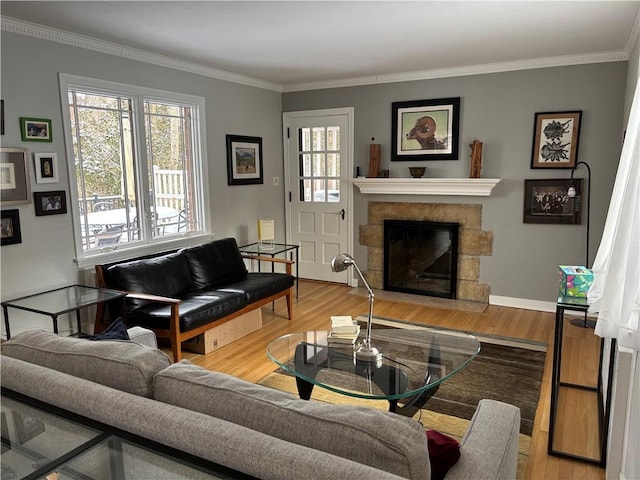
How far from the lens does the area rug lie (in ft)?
9.16

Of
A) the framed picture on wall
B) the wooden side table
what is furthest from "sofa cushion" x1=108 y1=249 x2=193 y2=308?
the framed picture on wall

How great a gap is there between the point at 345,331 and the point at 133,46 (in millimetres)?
2940

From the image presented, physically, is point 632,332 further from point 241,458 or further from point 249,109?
point 249,109

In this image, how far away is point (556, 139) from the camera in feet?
15.0

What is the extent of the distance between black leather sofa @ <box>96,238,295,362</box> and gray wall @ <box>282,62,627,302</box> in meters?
2.02

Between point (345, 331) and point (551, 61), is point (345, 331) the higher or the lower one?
the lower one

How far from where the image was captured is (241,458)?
1181 millimetres

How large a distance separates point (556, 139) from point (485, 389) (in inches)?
105

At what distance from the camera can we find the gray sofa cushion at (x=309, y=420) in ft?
3.83

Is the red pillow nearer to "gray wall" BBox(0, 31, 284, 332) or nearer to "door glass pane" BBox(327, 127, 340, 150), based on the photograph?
"gray wall" BBox(0, 31, 284, 332)

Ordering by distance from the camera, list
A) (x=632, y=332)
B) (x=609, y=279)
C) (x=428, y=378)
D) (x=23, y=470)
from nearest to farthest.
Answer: (x=23, y=470), (x=632, y=332), (x=609, y=279), (x=428, y=378)

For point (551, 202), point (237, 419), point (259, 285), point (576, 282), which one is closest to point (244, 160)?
point (259, 285)

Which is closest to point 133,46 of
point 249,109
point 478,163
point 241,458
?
point 249,109

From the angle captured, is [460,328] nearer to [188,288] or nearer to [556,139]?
[556,139]
